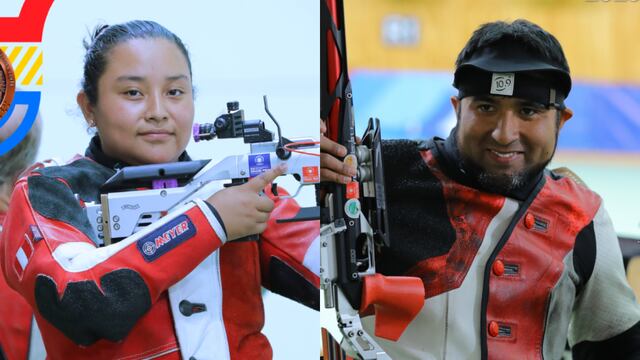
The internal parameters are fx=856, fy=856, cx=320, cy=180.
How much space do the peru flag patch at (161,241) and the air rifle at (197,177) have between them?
0.06 meters

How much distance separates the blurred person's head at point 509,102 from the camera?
2199mm

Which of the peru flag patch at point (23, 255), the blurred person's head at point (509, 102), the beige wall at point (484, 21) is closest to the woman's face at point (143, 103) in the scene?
the peru flag patch at point (23, 255)

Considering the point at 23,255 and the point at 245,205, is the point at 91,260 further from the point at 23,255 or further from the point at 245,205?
the point at 245,205

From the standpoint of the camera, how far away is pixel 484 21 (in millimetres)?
2344

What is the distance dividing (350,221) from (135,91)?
59 centimetres

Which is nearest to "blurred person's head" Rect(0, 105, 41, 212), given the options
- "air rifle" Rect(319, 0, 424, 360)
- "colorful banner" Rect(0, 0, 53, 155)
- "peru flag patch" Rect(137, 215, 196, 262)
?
"colorful banner" Rect(0, 0, 53, 155)

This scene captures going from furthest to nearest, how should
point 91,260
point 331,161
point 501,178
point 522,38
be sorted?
point 501,178, point 522,38, point 331,161, point 91,260

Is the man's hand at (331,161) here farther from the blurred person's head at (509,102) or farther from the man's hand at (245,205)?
the blurred person's head at (509,102)

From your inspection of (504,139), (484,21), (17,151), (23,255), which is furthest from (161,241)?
(484,21)

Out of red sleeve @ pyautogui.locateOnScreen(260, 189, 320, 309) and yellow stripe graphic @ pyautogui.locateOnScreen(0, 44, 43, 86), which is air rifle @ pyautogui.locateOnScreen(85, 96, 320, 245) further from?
yellow stripe graphic @ pyautogui.locateOnScreen(0, 44, 43, 86)

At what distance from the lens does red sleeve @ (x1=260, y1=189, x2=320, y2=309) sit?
1929mm

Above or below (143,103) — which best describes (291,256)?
below

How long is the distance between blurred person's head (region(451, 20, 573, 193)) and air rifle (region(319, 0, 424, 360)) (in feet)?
1.16

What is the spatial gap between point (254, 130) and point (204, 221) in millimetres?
234
